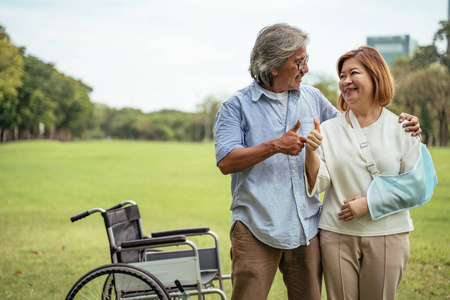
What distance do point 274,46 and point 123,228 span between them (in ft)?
5.25

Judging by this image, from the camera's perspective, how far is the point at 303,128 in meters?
2.51

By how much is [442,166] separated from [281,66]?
42.6 feet

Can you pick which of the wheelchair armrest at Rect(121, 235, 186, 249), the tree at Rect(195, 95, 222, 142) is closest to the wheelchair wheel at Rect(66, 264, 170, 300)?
the wheelchair armrest at Rect(121, 235, 186, 249)

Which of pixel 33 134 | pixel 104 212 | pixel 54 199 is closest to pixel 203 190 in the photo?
pixel 54 199

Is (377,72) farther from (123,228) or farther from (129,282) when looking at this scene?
(123,228)

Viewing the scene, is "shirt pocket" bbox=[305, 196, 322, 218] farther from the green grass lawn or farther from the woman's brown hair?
the green grass lawn

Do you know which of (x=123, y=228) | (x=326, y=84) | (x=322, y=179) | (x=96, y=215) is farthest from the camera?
(x=326, y=84)

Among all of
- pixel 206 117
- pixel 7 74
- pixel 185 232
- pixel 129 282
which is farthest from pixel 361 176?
pixel 206 117

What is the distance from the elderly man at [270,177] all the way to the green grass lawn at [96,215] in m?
2.37

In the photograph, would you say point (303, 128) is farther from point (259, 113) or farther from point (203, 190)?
point (203, 190)

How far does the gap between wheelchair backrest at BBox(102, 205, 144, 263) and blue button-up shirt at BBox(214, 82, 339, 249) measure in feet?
2.94

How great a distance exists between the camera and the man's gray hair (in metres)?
2.35

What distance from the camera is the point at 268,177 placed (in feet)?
8.04

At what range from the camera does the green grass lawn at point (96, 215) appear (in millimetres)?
5383
